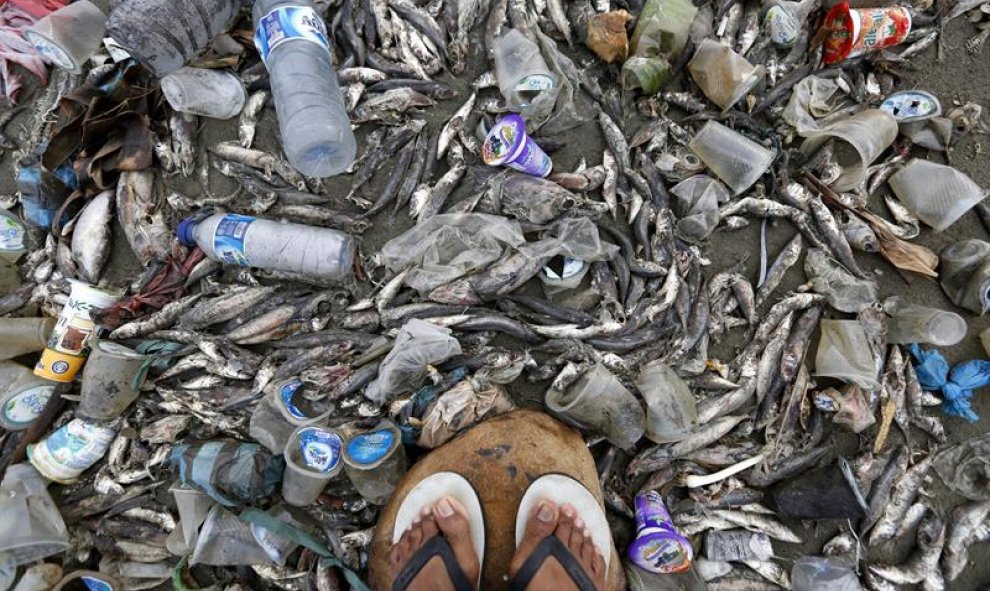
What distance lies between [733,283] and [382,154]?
100 inches

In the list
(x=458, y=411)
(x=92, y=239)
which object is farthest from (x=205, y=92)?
(x=458, y=411)

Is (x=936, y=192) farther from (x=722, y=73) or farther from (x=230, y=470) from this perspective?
(x=230, y=470)

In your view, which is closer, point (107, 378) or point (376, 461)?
point (376, 461)

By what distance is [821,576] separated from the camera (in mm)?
3209

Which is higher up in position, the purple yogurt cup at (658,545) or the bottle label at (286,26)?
the bottle label at (286,26)

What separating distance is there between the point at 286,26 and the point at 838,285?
3883 millimetres

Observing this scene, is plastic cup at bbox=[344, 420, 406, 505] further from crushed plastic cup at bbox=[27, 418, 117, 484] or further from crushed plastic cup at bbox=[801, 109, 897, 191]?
crushed plastic cup at bbox=[801, 109, 897, 191]

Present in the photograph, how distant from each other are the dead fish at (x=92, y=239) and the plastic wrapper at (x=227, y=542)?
1.85 m

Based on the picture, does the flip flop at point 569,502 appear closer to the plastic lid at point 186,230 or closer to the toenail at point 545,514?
the toenail at point 545,514

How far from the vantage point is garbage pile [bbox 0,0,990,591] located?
10.4ft

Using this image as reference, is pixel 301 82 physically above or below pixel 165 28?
below

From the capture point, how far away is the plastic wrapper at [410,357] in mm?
3078

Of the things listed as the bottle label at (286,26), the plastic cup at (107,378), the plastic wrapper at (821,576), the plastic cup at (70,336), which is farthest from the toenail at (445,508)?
the bottle label at (286,26)

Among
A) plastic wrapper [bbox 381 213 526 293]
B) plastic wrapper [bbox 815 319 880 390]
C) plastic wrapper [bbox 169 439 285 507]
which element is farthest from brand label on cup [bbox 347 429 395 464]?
plastic wrapper [bbox 815 319 880 390]
